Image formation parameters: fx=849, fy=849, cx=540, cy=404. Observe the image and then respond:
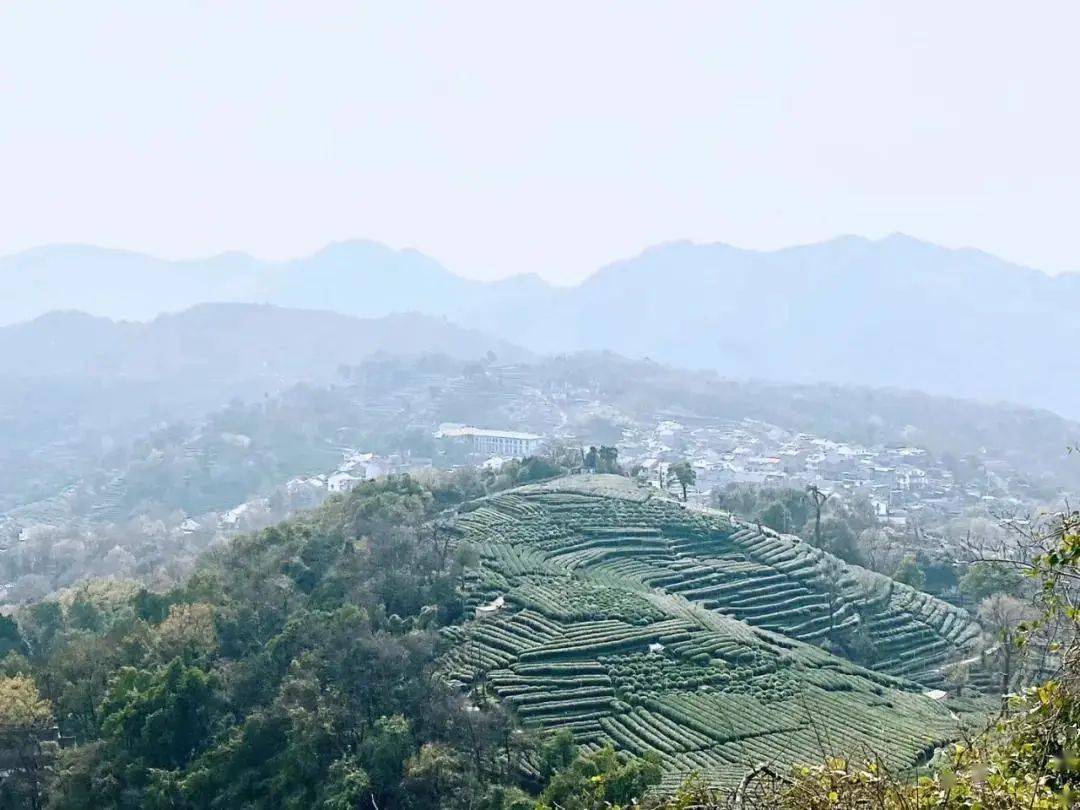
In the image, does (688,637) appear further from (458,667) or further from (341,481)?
(341,481)

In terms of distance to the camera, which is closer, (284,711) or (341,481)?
(284,711)

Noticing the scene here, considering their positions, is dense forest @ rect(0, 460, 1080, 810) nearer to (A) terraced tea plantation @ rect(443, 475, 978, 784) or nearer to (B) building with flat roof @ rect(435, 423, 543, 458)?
(A) terraced tea plantation @ rect(443, 475, 978, 784)

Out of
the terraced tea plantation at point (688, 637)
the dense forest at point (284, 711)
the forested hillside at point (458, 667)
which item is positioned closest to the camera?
the dense forest at point (284, 711)

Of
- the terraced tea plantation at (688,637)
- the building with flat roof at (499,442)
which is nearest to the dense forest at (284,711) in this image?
the terraced tea plantation at (688,637)

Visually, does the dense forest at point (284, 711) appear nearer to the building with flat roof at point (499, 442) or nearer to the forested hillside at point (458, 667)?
the forested hillside at point (458, 667)

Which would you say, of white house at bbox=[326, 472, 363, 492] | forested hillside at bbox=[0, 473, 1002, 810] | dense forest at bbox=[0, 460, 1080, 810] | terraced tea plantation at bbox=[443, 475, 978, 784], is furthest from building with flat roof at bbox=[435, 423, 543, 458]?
dense forest at bbox=[0, 460, 1080, 810]

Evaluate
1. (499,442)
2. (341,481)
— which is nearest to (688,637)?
(341,481)

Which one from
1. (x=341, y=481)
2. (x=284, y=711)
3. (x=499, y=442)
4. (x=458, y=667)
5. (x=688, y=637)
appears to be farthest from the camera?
(x=499, y=442)

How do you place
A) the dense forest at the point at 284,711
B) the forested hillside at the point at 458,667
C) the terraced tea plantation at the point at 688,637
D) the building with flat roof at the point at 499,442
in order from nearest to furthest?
1. the dense forest at the point at 284,711
2. the forested hillside at the point at 458,667
3. the terraced tea plantation at the point at 688,637
4. the building with flat roof at the point at 499,442

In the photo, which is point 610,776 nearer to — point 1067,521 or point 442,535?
point 1067,521
